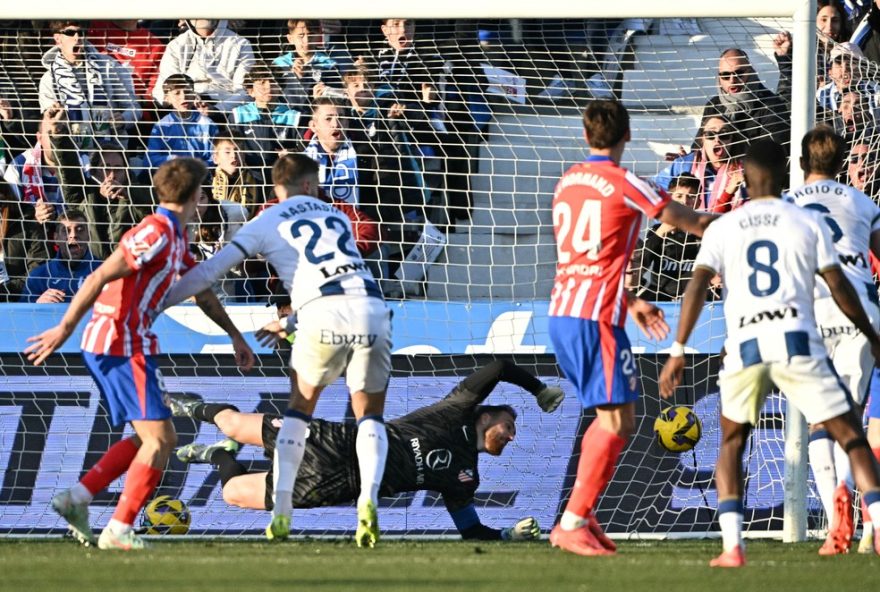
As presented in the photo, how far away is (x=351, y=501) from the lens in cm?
840

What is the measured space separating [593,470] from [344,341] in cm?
144

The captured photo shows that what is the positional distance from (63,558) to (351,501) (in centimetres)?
258

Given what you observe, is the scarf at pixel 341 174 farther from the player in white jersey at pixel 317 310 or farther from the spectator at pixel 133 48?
the player in white jersey at pixel 317 310

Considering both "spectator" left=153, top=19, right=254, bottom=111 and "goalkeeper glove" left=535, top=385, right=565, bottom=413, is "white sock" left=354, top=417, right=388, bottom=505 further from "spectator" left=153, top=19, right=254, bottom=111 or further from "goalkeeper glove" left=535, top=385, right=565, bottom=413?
"spectator" left=153, top=19, right=254, bottom=111

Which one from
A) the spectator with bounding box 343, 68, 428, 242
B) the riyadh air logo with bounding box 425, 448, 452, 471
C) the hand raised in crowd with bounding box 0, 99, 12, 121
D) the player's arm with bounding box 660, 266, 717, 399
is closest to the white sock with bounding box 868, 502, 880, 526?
the player's arm with bounding box 660, 266, 717, 399

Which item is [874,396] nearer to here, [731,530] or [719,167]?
[731,530]

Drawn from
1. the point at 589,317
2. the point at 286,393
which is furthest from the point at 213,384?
the point at 589,317

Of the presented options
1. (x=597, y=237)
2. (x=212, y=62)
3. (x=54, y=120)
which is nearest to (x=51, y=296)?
(x=54, y=120)

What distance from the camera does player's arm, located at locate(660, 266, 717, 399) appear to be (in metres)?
5.71

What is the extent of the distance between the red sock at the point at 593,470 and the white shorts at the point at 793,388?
0.74 m

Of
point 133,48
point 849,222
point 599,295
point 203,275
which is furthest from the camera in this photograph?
point 133,48

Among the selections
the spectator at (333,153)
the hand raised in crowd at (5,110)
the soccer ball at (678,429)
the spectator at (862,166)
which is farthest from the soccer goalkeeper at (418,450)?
the hand raised in crowd at (5,110)

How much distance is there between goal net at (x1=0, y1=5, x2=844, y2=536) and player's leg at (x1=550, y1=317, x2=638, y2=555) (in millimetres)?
2624

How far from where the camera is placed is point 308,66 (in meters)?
10.5
